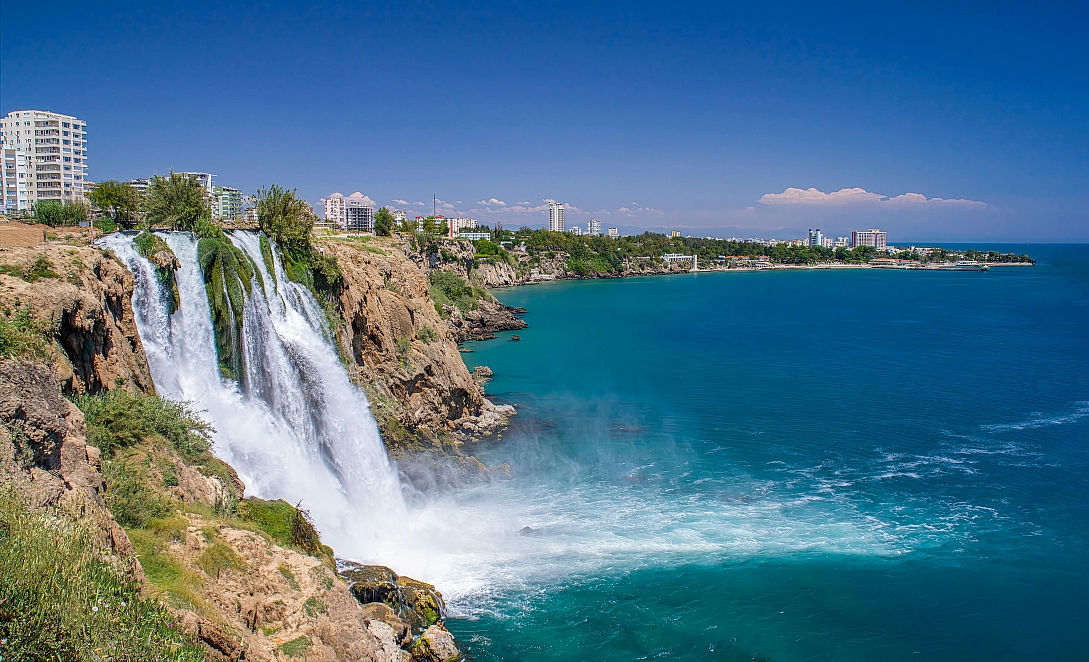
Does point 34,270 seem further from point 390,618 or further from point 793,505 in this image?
point 793,505

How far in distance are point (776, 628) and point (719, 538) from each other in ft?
14.9

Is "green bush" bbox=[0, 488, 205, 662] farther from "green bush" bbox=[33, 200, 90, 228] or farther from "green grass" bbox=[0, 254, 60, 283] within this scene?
"green bush" bbox=[33, 200, 90, 228]

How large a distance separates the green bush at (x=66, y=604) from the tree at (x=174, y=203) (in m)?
16.5

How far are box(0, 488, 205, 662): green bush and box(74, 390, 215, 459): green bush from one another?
5.33 m

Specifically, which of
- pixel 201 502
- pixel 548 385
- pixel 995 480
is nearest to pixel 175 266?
pixel 201 502

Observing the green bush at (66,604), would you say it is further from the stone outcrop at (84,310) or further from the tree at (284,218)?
the tree at (284,218)

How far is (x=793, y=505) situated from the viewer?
23766 mm

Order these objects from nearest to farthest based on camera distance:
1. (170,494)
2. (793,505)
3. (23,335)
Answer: (23,335) → (170,494) → (793,505)

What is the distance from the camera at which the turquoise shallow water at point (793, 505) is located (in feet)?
55.2

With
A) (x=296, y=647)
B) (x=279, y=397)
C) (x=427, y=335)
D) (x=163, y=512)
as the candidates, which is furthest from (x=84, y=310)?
(x=427, y=335)

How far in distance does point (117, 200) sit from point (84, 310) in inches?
584

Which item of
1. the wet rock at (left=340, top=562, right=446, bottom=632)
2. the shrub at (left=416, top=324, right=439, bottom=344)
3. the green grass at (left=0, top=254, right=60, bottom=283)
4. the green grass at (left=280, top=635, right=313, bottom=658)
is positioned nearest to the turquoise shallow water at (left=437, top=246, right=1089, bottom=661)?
the wet rock at (left=340, top=562, right=446, bottom=632)

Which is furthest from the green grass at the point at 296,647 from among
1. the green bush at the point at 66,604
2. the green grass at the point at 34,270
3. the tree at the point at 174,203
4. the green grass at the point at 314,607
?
the tree at the point at 174,203

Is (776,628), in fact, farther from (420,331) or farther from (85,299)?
(420,331)
